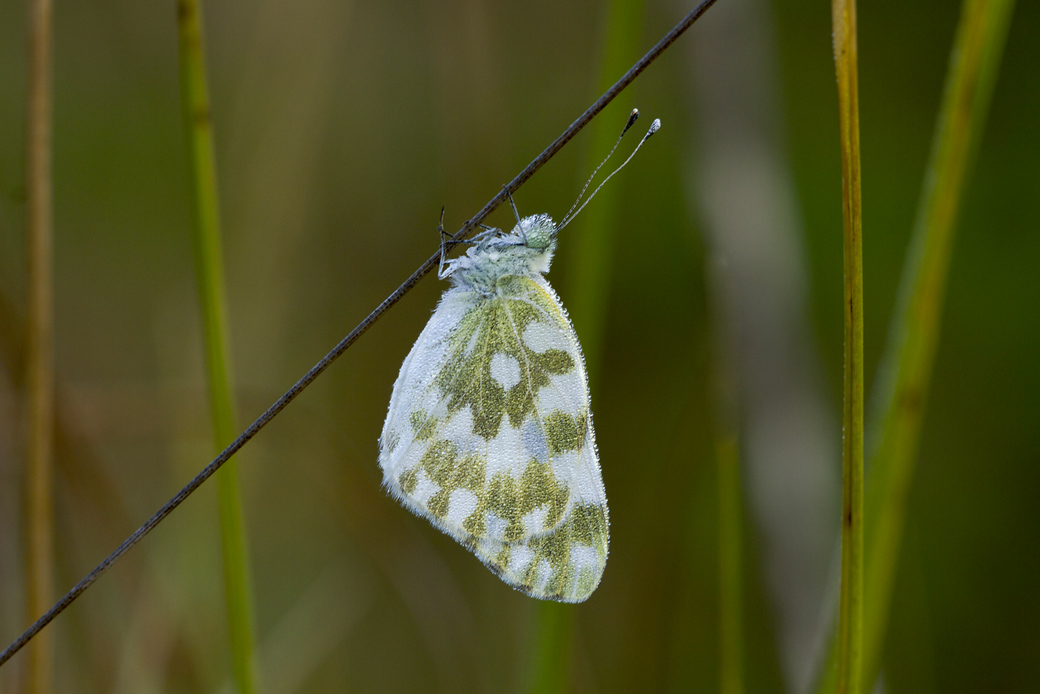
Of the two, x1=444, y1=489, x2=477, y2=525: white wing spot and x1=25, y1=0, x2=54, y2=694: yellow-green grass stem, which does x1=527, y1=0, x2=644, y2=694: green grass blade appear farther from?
x1=25, y1=0, x2=54, y2=694: yellow-green grass stem

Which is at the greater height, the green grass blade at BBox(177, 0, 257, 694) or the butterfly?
the butterfly

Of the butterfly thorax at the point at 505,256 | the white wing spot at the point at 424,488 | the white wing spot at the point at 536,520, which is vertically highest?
the butterfly thorax at the point at 505,256

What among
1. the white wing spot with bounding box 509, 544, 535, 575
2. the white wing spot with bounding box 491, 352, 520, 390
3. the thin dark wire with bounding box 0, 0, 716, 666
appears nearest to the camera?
the thin dark wire with bounding box 0, 0, 716, 666

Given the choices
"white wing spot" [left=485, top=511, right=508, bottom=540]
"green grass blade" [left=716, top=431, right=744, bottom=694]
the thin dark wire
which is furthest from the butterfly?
the thin dark wire

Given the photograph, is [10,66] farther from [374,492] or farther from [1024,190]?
[1024,190]

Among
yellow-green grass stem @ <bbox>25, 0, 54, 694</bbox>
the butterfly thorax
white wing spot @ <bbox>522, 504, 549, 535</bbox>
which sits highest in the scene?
the butterfly thorax

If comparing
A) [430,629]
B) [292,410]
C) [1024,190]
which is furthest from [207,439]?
[1024,190]

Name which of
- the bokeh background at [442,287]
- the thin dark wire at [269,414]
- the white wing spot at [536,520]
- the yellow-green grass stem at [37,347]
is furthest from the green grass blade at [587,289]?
the yellow-green grass stem at [37,347]

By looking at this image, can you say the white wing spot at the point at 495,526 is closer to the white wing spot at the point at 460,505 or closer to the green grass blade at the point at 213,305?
the white wing spot at the point at 460,505
